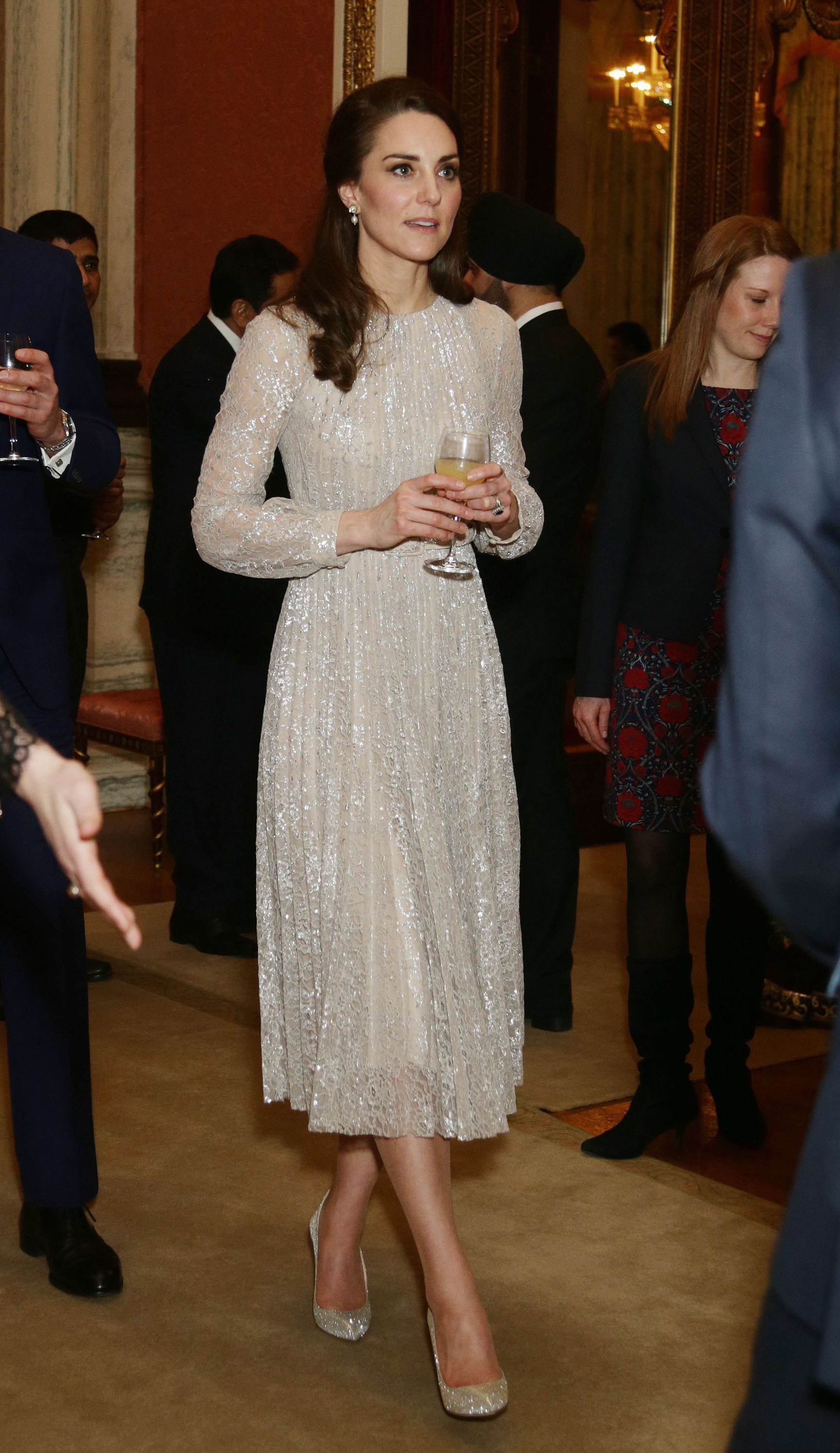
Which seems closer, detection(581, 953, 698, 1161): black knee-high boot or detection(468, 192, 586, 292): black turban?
detection(581, 953, 698, 1161): black knee-high boot

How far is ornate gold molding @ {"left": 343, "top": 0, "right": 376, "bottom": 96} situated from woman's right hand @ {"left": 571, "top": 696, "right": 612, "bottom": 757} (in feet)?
13.0

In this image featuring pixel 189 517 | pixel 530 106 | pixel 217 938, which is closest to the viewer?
pixel 217 938

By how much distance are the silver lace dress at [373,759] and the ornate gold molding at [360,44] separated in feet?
14.3

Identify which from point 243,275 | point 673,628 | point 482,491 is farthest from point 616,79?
point 482,491

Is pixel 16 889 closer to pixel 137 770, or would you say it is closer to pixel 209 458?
pixel 209 458

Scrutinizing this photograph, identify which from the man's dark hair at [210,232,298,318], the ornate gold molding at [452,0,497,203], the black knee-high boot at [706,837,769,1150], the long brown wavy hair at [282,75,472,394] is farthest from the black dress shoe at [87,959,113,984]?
the ornate gold molding at [452,0,497,203]

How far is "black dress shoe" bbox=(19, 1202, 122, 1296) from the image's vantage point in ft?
9.15

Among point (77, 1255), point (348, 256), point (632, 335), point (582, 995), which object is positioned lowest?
point (582, 995)

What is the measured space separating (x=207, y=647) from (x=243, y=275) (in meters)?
1.08

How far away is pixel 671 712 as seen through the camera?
10.8 feet

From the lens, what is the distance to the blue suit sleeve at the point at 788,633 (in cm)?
95

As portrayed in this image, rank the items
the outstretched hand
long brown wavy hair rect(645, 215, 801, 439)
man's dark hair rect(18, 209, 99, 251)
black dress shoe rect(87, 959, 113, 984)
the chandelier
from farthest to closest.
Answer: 1. the chandelier
2. man's dark hair rect(18, 209, 99, 251)
3. black dress shoe rect(87, 959, 113, 984)
4. long brown wavy hair rect(645, 215, 801, 439)
5. the outstretched hand

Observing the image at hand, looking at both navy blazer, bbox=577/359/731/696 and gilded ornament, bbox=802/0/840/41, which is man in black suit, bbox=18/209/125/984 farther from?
gilded ornament, bbox=802/0/840/41

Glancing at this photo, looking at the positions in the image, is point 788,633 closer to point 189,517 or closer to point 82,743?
point 189,517
